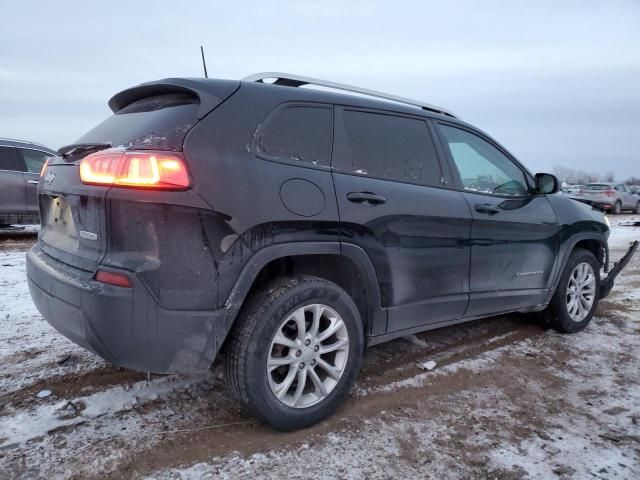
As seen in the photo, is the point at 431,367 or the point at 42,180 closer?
the point at 42,180

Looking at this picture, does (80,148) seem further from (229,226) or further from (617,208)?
(617,208)

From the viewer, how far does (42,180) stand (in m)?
2.79

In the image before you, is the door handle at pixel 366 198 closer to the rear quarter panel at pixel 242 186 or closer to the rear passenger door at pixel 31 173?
the rear quarter panel at pixel 242 186

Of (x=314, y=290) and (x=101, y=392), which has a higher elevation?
(x=314, y=290)

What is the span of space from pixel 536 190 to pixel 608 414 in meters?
1.87

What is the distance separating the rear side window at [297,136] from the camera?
96.0 inches

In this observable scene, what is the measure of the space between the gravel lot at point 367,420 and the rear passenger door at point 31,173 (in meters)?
5.91

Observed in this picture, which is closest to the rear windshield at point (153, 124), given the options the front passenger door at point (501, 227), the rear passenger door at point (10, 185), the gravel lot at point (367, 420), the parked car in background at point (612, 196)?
the gravel lot at point (367, 420)

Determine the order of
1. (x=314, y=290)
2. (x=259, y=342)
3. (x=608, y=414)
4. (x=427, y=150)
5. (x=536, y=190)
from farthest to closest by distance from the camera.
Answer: (x=536, y=190) < (x=427, y=150) < (x=608, y=414) < (x=314, y=290) < (x=259, y=342)

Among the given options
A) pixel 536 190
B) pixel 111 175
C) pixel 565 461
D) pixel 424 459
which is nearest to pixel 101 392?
pixel 111 175

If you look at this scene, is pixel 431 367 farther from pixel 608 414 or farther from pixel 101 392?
pixel 101 392

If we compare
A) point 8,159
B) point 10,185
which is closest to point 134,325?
point 10,185

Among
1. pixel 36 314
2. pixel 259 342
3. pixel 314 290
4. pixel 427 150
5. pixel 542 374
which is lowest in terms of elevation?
pixel 542 374

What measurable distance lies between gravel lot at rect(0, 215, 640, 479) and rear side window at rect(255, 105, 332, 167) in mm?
1432
